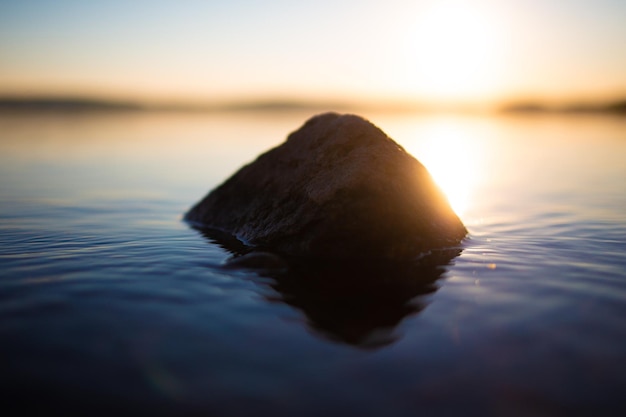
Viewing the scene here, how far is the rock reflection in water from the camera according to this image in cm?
384

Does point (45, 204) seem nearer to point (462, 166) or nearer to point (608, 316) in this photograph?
point (608, 316)

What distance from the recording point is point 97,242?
6.73 metres

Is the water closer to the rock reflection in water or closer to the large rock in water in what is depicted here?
the rock reflection in water

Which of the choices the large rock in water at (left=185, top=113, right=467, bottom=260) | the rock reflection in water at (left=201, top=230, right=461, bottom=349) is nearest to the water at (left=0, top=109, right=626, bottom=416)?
the rock reflection in water at (left=201, top=230, right=461, bottom=349)

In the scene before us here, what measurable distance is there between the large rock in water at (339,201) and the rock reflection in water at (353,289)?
0.32m

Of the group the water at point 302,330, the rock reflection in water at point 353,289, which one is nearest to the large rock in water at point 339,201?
the rock reflection in water at point 353,289

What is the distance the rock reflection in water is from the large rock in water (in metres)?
0.32

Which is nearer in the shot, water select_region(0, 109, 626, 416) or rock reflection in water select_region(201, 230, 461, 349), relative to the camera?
water select_region(0, 109, 626, 416)

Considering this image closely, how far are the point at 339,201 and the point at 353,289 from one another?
1.56 m

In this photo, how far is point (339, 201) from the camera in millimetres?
6086

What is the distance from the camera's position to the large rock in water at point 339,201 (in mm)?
6047

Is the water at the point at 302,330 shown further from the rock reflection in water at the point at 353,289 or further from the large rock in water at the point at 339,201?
the large rock in water at the point at 339,201

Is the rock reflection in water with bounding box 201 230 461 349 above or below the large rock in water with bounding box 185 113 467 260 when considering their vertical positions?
below

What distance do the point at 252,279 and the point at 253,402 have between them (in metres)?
2.36
